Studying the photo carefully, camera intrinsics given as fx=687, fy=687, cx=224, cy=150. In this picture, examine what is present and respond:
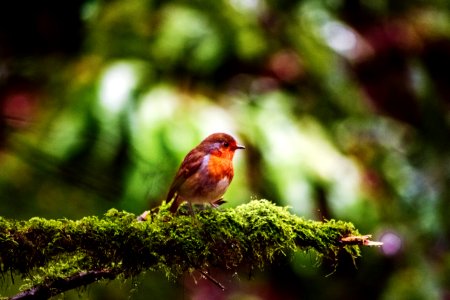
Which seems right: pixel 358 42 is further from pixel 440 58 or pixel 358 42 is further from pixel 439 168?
pixel 439 168

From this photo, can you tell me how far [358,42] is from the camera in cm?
501

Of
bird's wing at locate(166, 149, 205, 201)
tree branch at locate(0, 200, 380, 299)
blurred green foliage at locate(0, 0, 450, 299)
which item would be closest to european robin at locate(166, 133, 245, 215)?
bird's wing at locate(166, 149, 205, 201)

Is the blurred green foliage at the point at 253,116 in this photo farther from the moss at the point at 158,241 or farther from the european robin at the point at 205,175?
the moss at the point at 158,241

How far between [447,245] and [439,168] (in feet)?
1.56

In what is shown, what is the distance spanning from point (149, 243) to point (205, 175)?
1.26 feet

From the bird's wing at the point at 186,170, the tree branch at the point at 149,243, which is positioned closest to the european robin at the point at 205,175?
the bird's wing at the point at 186,170

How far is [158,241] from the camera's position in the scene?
1.22 metres

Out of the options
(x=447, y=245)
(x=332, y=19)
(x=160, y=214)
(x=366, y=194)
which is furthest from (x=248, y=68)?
(x=160, y=214)

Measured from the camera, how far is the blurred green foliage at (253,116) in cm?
316

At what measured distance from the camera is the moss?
1.13 m

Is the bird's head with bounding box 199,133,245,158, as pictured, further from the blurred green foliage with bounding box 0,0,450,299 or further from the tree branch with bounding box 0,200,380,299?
the blurred green foliage with bounding box 0,0,450,299

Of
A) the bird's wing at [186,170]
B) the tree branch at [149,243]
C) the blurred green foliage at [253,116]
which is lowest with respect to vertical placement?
the tree branch at [149,243]

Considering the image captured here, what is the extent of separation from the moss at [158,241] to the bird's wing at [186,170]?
18 centimetres

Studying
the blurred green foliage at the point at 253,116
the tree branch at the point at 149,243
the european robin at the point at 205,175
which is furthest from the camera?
the blurred green foliage at the point at 253,116
